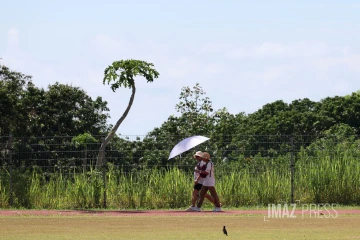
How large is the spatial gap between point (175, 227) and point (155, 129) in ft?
82.1

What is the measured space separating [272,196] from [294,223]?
5925mm

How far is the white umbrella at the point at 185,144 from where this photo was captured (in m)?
22.6

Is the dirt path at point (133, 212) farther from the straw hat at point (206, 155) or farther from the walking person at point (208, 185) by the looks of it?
the straw hat at point (206, 155)

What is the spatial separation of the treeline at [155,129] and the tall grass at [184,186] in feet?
1.37

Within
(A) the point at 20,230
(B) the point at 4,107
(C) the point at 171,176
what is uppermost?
(B) the point at 4,107

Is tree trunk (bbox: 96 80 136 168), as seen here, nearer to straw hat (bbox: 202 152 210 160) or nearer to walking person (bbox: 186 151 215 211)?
walking person (bbox: 186 151 215 211)

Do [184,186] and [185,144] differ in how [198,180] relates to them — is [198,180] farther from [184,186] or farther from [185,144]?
[184,186]

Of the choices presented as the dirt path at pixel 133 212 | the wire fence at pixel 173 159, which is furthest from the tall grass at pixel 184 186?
the dirt path at pixel 133 212

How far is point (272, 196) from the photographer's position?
23828 mm

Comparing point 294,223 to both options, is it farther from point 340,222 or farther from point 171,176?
point 171,176

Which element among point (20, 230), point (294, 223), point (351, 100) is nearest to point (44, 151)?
point (20, 230)

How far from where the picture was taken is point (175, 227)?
57.2ft

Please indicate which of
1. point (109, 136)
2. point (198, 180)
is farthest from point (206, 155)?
point (109, 136)

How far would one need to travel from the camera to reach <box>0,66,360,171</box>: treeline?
2380 centimetres
